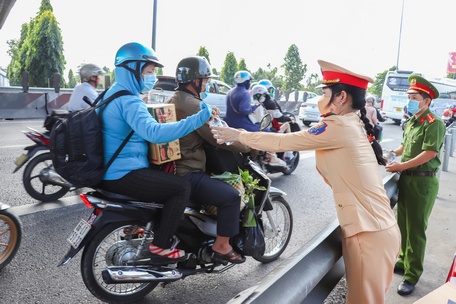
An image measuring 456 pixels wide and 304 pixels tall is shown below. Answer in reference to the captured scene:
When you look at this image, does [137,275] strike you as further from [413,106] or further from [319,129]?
[413,106]

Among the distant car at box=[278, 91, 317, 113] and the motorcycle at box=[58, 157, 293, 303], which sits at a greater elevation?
the distant car at box=[278, 91, 317, 113]

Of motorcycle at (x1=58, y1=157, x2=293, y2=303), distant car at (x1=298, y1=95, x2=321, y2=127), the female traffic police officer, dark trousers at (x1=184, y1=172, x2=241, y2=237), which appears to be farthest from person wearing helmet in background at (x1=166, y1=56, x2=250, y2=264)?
distant car at (x1=298, y1=95, x2=321, y2=127)

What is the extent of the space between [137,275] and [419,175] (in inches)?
103

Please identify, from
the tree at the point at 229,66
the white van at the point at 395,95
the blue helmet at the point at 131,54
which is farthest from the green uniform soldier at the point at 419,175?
the tree at the point at 229,66

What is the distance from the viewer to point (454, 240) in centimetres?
487

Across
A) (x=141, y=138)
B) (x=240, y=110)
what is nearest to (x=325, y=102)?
(x=141, y=138)

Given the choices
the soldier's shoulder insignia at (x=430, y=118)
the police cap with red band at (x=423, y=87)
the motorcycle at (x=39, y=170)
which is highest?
the police cap with red band at (x=423, y=87)

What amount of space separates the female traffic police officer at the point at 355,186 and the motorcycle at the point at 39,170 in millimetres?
3942

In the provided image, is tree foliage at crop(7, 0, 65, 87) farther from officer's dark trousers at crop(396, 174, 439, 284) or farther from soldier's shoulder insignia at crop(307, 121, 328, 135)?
soldier's shoulder insignia at crop(307, 121, 328, 135)

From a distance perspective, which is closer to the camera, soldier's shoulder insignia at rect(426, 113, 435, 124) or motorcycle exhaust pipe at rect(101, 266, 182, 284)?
motorcycle exhaust pipe at rect(101, 266, 182, 284)

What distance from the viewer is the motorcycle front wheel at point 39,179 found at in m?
5.12

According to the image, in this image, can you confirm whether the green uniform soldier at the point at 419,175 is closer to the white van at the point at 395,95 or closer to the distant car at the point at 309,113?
the distant car at the point at 309,113

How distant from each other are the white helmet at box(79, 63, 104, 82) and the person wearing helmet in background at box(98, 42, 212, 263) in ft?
10.9

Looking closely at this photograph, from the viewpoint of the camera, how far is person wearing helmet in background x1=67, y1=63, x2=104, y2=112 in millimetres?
5621
